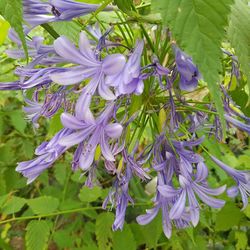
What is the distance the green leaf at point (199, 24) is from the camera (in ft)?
1.67

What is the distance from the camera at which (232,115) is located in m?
0.97

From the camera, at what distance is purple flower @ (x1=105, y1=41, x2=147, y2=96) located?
2.21 feet

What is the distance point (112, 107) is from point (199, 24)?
288 mm

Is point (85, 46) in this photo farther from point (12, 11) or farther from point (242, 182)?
point (242, 182)

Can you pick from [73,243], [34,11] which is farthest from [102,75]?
[73,243]

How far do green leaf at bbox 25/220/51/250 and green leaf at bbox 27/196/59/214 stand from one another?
0.04 m

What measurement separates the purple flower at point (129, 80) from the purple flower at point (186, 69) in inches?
2.5

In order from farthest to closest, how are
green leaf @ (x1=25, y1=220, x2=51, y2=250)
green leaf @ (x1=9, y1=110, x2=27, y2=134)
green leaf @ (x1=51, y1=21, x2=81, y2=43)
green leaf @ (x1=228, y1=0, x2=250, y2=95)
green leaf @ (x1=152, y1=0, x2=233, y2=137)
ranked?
green leaf @ (x1=9, y1=110, x2=27, y2=134), green leaf @ (x1=25, y1=220, x2=51, y2=250), green leaf @ (x1=51, y1=21, x2=81, y2=43), green leaf @ (x1=228, y1=0, x2=250, y2=95), green leaf @ (x1=152, y1=0, x2=233, y2=137)

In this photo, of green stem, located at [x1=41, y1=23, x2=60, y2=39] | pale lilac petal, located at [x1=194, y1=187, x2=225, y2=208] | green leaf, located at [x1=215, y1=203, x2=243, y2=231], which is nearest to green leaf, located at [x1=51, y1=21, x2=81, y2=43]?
green stem, located at [x1=41, y1=23, x2=60, y2=39]

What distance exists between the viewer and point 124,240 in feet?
4.05

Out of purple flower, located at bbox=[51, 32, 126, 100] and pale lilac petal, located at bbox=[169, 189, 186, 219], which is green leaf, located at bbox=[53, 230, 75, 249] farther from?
purple flower, located at bbox=[51, 32, 126, 100]

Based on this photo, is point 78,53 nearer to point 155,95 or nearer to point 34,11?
point 34,11

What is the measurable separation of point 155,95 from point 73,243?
0.76m

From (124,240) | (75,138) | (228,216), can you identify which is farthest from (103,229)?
(75,138)
